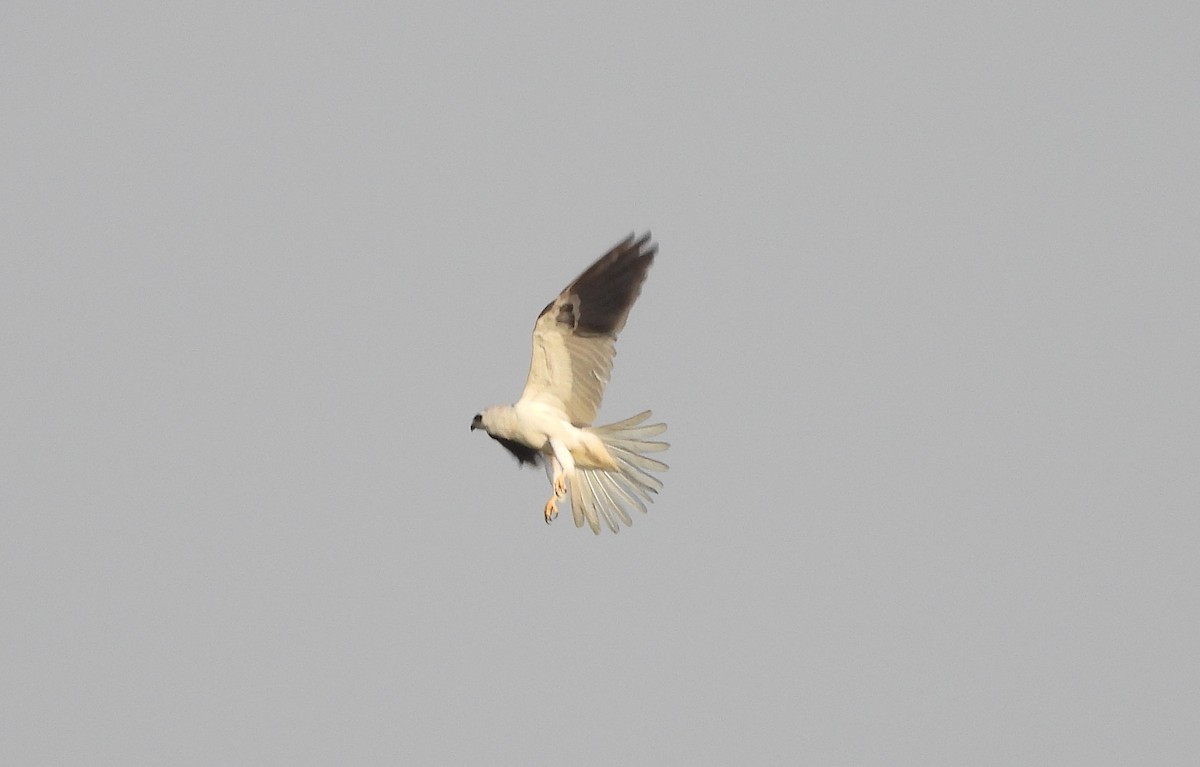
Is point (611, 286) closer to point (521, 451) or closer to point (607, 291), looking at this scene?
point (607, 291)

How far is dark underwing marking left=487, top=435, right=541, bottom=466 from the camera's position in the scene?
14.8m

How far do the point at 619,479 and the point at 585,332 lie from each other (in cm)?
102

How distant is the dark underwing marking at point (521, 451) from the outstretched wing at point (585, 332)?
322mm

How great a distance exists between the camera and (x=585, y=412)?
14555mm

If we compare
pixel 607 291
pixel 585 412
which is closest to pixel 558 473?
pixel 585 412

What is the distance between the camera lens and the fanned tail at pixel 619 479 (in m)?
14.6

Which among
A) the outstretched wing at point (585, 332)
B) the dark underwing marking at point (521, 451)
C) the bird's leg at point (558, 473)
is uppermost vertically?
the outstretched wing at point (585, 332)

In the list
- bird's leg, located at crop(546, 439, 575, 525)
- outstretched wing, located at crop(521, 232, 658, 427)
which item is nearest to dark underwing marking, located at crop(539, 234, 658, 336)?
outstretched wing, located at crop(521, 232, 658, 427)

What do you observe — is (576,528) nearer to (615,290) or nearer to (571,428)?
(571,428)

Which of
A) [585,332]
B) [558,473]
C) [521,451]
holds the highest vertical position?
[585,332]

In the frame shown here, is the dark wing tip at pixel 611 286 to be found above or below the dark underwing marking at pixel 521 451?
above

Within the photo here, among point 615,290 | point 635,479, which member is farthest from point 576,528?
point 615,290

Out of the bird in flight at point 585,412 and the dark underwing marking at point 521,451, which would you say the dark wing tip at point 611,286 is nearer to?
the bird in flight at point 585,412

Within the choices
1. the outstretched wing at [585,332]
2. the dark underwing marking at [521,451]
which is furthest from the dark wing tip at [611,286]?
the dark underwing marking at [521,451]
